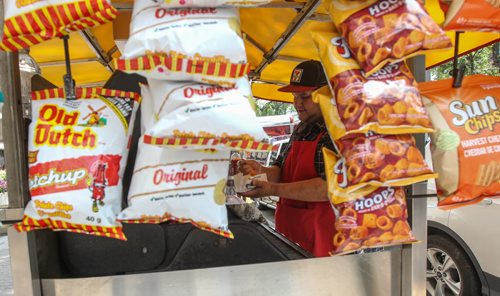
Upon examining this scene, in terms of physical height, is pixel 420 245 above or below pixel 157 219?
below

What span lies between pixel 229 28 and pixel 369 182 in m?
0.61

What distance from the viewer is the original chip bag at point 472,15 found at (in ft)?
3.90

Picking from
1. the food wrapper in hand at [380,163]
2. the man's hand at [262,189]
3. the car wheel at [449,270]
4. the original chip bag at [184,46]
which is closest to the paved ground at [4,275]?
the man's hand at [262,189]

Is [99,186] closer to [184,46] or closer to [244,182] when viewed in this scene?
[184,46]

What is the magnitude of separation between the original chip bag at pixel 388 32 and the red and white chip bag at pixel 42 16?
72 centimetres

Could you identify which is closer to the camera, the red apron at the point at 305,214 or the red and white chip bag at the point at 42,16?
the red and white chip bag at the point at 42,16

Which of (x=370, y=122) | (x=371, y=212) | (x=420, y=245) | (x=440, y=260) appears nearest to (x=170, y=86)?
(x=370, y=122)

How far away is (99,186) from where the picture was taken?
107cm

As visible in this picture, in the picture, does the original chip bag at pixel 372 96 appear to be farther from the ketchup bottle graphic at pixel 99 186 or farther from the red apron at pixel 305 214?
the red apron at pixel 305 214

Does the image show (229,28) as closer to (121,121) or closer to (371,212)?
(121,121)

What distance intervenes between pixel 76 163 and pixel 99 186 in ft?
0.29

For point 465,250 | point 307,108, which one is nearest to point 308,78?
point 307,108

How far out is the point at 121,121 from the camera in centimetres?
114

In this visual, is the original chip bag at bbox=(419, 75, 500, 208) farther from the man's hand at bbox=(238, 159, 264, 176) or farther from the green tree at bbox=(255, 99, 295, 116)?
the green tree at bbox=(255, 99, 295, 116)
